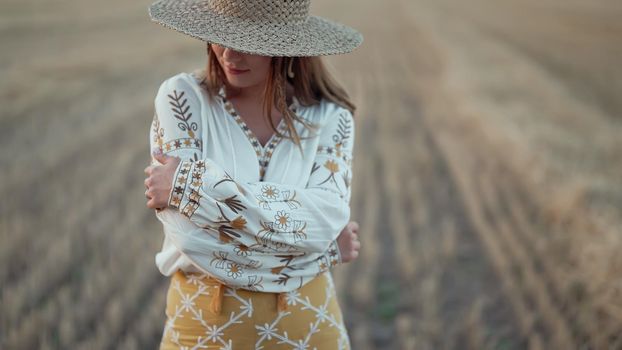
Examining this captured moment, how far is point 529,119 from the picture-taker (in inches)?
312

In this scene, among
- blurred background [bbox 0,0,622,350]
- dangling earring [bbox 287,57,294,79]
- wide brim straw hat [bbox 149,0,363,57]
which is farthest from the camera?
blurred background [bbox 0,0,622,350]

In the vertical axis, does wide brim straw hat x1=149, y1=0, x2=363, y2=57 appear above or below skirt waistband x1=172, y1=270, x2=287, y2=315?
above

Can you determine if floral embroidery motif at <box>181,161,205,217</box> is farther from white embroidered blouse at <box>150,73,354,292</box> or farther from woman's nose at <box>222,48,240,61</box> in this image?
woman's nose at <box>222,48,240,61</box>

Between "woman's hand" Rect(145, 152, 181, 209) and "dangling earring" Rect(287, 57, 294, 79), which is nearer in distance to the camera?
"woman's hand" Rect(145, 152, 181, 209)

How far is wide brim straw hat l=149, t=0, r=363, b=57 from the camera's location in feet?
6.17

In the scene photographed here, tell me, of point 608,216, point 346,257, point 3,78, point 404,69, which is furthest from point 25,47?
point 346,257

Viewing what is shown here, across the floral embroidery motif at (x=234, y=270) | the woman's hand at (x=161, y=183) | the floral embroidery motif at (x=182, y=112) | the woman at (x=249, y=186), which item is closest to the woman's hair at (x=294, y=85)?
the woman at (x=249, y=186)

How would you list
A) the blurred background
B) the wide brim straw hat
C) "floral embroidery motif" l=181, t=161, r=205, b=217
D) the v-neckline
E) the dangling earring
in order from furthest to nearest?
the blurred background
the dangling earring
the v-neckline
the wide brim straw hat
"floral embroidery motif" l=181, t=161, r=205, b=217

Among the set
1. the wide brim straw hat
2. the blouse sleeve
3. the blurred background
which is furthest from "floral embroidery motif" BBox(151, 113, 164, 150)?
the blurred background

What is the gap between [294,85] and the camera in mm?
2174

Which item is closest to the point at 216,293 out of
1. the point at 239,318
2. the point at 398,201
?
the point at 239,318

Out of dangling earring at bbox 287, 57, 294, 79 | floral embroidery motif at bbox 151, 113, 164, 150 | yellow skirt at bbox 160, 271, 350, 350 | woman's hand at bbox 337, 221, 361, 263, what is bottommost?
yellow skirt at bbox 160, 271, 350, 350

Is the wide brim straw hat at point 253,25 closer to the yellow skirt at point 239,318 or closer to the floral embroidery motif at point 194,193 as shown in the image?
the floral embroidery motif at point 194,193

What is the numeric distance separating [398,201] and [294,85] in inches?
151
